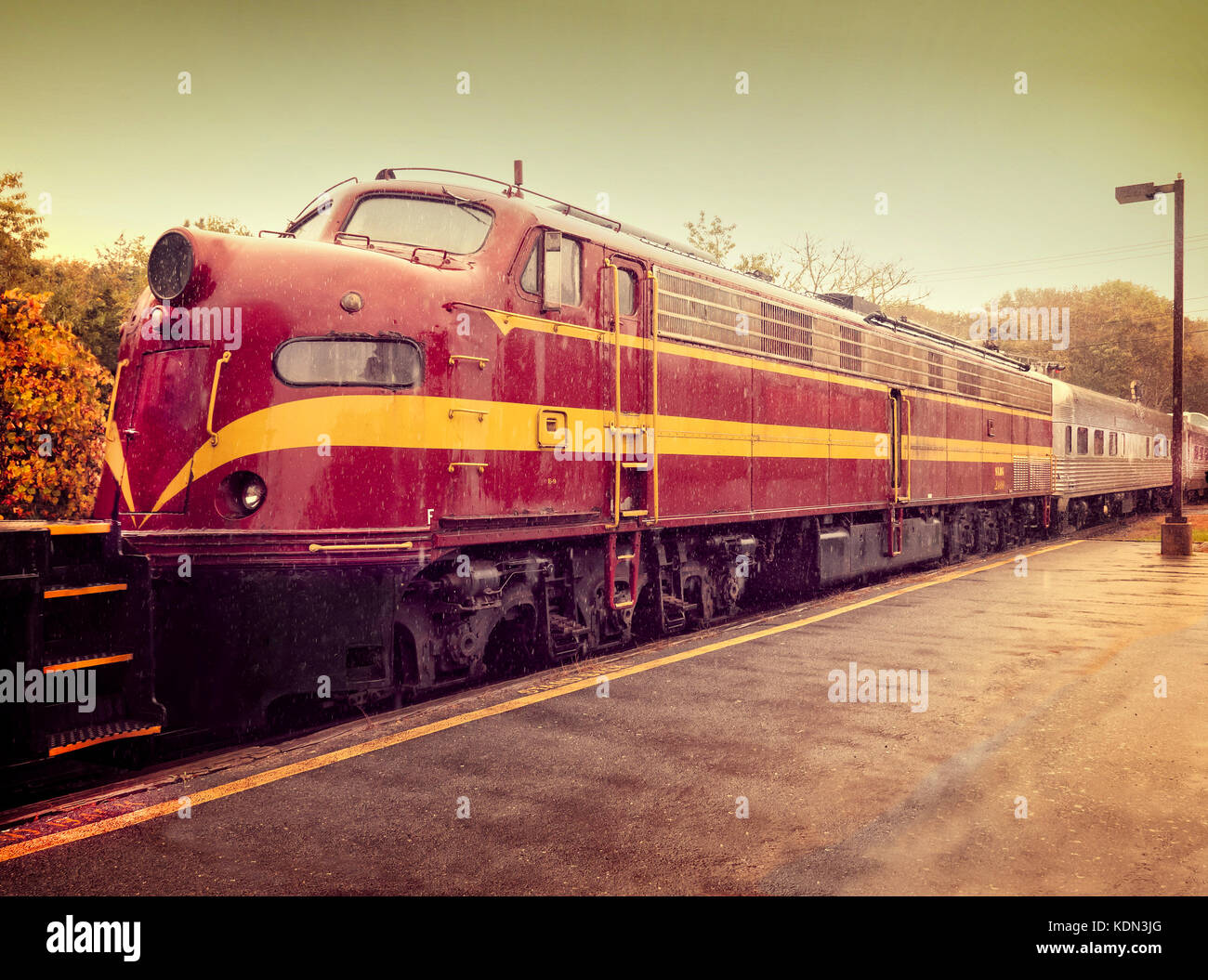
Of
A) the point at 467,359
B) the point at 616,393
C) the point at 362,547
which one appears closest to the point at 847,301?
the point at 616,393

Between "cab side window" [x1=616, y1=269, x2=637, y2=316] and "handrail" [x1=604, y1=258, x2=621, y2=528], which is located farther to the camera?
"cab side window" [x1=616, y1=269, x2=637, y2=316]

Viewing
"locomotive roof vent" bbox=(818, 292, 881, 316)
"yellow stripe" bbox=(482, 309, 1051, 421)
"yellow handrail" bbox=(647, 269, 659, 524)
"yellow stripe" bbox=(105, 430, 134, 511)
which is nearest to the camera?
"yellow stripe" bbox=(105, 430, 134, 511)

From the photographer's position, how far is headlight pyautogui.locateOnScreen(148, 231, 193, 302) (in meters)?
5.94

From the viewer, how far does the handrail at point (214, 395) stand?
579 cm

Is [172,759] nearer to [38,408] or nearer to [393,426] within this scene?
[393,426]

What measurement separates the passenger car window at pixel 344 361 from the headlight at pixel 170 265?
795mm

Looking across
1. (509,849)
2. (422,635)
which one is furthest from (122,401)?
(509,849)

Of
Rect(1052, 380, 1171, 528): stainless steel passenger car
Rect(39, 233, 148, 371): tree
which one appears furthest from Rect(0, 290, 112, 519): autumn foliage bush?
Rect(1052, 380, 1171, 528): stainless steel passenger car

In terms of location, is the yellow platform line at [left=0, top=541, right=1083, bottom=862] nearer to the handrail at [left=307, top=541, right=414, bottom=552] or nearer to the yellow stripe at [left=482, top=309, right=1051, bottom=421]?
the handrail at [left=307, top=541, right=414, bottom=552]

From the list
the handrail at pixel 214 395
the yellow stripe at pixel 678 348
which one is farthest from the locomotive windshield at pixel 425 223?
the handrail at pixel 214 395

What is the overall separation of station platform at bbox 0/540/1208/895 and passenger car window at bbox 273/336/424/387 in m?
2.18

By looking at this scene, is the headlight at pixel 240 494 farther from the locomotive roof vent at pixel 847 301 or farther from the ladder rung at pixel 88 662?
the locomotive roof vent at pixel 847 301
